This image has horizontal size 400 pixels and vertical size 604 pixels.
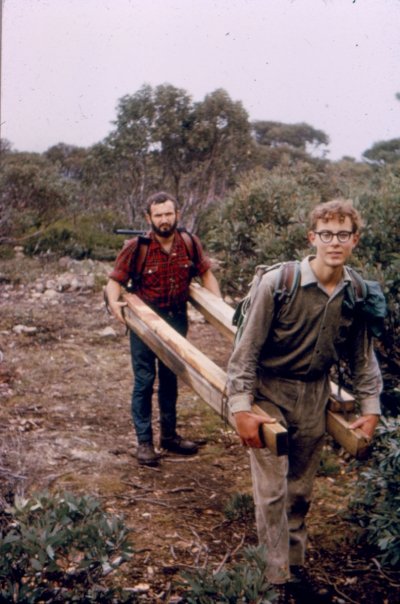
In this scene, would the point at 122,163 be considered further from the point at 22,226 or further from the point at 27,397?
the point at 27,397

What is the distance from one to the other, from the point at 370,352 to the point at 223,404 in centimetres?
82

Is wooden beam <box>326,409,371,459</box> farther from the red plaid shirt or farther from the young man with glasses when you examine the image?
the red plaid shirt

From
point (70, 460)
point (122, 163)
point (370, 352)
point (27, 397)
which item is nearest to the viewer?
point (370, 352)

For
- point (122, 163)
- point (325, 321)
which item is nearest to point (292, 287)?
point (325, 321)

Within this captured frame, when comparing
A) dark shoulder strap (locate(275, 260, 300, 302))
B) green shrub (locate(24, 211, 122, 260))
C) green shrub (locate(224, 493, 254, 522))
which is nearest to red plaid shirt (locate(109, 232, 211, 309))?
green shrub (locate(224, 493, 254, 522))

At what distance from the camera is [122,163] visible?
52.1 feet

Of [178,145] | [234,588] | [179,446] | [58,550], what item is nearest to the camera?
[234,588]

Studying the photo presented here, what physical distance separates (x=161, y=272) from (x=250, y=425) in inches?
87.2

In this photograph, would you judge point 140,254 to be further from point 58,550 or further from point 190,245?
point 58,550

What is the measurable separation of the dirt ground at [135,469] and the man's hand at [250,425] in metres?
0.92

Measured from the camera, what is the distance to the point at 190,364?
3971 mm

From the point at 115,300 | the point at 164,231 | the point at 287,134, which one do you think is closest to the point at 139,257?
the point at 164,231

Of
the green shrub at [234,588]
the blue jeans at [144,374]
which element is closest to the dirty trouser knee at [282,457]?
the green shrub at [234,588]

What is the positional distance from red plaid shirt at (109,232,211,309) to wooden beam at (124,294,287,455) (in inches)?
16.3
